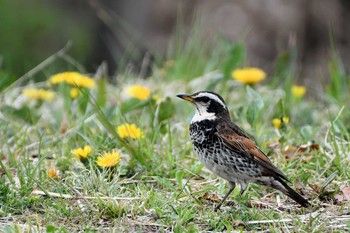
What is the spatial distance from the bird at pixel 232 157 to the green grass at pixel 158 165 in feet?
0.49

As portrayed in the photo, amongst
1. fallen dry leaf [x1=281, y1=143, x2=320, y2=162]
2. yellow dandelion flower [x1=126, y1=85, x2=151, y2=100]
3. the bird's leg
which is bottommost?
fallen dry leaf [x1=281, y1=143, x2=320, y2=162]

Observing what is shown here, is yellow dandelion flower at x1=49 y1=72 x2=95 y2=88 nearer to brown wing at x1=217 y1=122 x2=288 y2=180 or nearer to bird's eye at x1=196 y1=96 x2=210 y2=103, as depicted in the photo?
bird's eye at x1=196 y1=96 x2=210 y2=103

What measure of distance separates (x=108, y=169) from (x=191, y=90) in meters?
2.69

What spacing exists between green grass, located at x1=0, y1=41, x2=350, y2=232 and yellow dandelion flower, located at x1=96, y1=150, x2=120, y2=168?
6 cm

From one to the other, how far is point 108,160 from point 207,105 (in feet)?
2.92

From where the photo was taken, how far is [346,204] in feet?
17.9

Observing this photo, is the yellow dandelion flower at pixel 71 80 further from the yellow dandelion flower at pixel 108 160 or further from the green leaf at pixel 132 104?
the yellow dandelion flower at pixel 108 160

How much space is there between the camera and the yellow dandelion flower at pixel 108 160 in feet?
18.9

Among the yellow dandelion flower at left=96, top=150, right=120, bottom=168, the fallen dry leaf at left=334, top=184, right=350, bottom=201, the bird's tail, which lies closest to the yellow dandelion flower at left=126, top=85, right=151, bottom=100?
the yellow dandelion flower at left=96, top=150, right=120, bottom=168

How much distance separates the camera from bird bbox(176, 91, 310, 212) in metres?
5.50

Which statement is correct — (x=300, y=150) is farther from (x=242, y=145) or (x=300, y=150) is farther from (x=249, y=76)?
(x=249, y=76)

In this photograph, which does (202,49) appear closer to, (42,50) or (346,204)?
(346,204)

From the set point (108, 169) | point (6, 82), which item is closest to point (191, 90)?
point (6, 82)

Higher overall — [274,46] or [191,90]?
[191,90]
